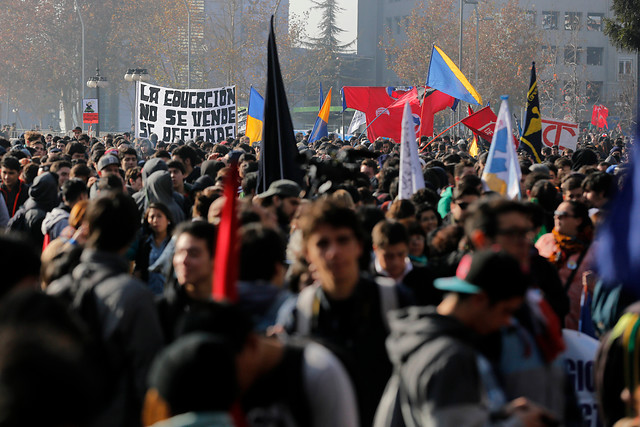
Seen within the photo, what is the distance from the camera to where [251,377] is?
254 cm

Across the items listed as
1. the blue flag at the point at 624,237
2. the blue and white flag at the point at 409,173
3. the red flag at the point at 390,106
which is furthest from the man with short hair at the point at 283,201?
the red flag at the point at 390,106

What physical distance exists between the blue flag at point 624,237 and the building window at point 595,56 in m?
85.3

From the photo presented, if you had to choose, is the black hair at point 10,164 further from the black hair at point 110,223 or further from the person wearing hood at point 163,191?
the black hair at point 110,223

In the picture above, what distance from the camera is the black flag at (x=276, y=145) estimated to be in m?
7.37

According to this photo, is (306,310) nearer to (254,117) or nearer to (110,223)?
(110,223)

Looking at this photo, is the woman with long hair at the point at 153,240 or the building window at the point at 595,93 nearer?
the woman with long hair at the point at 153,240

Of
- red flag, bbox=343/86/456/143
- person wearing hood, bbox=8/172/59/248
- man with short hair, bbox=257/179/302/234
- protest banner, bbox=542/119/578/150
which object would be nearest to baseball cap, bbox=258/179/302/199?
man with short hair, bbox=257/179/302/234

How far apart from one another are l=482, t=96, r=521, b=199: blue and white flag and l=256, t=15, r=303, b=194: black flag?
1.70 meters

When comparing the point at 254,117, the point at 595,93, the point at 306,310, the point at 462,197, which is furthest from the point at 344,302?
the point at 595,93

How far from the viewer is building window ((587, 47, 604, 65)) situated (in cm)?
8400

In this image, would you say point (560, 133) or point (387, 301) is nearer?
point (387, 301)

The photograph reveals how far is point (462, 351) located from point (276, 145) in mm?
4961

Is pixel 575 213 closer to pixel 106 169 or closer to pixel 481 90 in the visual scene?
pixel 106 169

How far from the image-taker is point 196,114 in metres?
18.1
